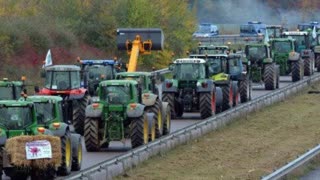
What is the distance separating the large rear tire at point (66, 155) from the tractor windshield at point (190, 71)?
50.3ft

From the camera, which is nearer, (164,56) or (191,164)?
(191,164)

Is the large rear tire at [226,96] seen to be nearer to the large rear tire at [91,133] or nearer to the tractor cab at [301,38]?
the large rear tire at [91,133]

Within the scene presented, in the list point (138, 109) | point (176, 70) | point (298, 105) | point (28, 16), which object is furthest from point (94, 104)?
point (28, 16)

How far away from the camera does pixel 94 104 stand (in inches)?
1380

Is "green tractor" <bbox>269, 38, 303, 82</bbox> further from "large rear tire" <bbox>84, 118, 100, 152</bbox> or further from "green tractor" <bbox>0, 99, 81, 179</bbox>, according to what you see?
"green tractor" <bbox>0, 99, 81, 179</bbox>

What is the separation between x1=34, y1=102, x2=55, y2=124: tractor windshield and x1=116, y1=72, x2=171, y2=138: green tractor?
6.86 metres

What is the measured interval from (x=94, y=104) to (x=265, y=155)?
16.5 feet

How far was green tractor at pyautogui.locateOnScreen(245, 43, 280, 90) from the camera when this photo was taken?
5716 cm

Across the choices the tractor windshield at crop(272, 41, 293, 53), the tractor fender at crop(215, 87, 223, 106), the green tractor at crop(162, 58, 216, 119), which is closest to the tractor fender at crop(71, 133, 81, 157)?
the green tractor at crop(162, 58, 216, 119)

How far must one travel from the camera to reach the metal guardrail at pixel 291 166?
91.3 feet

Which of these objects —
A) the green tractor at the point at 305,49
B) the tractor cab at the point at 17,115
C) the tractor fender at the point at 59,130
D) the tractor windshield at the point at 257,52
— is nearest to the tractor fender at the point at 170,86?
the tractor windshield at the point at 257,52

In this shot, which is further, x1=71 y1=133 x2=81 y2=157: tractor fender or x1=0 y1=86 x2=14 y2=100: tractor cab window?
x1=0 y1=86 x2=14 y2=100: tractor cab window

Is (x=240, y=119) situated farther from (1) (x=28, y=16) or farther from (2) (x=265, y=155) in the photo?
(1) (x=28, y=16)

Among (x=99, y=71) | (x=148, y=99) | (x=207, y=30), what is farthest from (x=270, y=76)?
(x=207, y=30)
